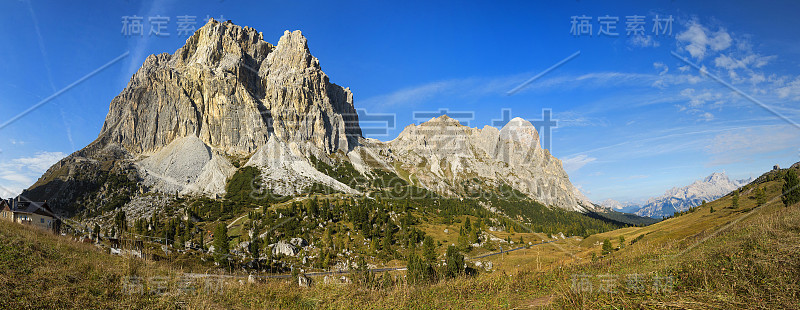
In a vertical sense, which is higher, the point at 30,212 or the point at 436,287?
the point at 30,212

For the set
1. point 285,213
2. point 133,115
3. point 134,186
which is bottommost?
point 285,213

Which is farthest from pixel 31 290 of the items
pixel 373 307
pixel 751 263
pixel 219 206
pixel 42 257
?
pixel 219 206

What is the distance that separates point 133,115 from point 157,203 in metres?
89.6

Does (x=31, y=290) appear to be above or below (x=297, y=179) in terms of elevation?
below

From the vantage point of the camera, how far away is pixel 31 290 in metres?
9.87

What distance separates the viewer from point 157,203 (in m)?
139

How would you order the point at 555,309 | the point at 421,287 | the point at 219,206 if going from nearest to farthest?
1. the point at 555,309
2. the point at 421,287
3. the point at 219,206

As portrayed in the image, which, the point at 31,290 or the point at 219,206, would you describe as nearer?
the point at 31,290

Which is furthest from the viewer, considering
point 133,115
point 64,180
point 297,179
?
point 133,115

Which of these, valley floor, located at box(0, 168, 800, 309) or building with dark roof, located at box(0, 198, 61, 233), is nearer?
valley floor, located at box(0, 168, 800, 309)

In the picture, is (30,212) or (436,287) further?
(30,212)

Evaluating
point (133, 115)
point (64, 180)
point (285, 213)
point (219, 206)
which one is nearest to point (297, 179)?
point (219, 206)

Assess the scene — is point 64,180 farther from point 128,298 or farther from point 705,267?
point 705,267

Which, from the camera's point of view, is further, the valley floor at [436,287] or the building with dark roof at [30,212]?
the building with dark roof at [30,212]
